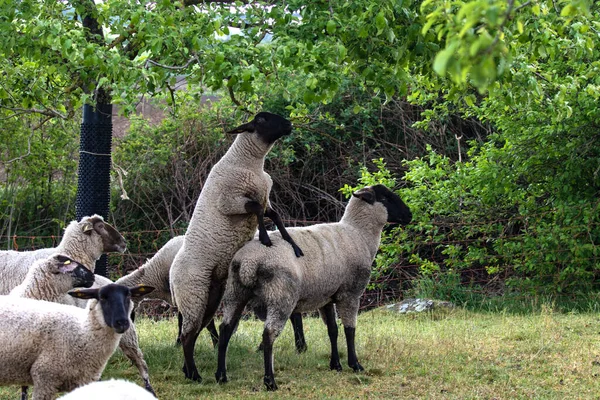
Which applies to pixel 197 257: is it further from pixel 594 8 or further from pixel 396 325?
pixel 594 8

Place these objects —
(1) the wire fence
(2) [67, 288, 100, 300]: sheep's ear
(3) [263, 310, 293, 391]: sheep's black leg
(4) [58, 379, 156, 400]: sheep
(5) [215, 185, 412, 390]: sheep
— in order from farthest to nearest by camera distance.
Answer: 1. (1) the wire fence
2. (5) [215, 185, 412, 390]: sheep
3. (3) [263, 310, 293, 391]: sheep's black leg
4. (2) [67, 288, 100, 300]: sheep's ear
5. (4) [58, 379, 156, 400]: sheep

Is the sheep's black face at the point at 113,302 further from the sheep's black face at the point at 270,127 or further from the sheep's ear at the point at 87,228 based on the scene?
the sheep's black face at the point at 270,127

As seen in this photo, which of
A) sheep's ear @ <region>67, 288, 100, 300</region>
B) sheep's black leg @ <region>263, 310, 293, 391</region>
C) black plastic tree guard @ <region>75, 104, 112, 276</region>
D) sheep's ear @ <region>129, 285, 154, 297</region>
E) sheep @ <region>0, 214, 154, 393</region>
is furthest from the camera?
black plastic tree guard @ <region>75, 104, 112, 276</region>

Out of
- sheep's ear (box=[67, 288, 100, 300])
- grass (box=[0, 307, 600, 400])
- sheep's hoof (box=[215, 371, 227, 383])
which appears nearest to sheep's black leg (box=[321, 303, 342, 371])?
grass (box=[0, 307, 600, 400])

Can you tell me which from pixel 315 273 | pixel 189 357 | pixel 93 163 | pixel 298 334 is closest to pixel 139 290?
pixel 189 357

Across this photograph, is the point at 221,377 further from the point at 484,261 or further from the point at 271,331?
the point at 484,261

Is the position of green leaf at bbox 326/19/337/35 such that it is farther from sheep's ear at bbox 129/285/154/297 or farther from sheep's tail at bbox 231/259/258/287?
sheep's ear at bbox 129/285/154/297

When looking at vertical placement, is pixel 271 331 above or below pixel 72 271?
below

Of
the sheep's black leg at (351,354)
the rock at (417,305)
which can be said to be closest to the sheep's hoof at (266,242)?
the sheep's black leg at (351,354)

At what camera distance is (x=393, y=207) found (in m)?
8.84

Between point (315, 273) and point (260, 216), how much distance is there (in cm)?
76

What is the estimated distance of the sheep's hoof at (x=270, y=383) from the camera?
7.08 meters

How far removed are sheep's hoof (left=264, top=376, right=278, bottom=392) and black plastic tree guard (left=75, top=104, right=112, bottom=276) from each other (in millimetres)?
3184

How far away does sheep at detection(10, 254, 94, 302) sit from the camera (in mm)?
6969
